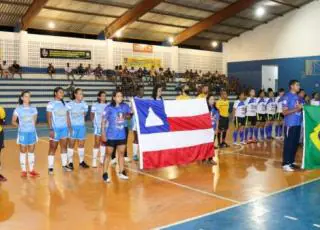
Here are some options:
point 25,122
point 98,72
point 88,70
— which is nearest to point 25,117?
point 25,122

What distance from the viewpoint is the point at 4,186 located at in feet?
20.0

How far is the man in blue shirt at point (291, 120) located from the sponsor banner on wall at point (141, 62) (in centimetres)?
1695

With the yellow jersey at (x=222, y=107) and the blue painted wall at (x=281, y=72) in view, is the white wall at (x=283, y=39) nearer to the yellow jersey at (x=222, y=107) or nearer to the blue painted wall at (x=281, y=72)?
the blue painted wall at (x=281, y=72)

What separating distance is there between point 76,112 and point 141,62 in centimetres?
1733

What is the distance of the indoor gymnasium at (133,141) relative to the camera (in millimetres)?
4770

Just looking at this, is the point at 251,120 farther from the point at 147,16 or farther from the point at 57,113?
the point at 147,16

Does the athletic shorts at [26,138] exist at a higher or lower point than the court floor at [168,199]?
higher

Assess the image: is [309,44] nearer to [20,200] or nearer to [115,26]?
[115,26]

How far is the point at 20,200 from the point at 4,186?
1.01 meters

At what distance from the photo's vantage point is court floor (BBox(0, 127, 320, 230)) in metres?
4.36

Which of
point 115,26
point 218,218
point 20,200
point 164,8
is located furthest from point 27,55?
point 218,218

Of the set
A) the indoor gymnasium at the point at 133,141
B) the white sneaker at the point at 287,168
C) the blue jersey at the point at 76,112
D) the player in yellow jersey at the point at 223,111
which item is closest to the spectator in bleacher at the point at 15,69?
the indoor gymnasium at the point at 133,141

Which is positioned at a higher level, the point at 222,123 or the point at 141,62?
the point at 141,62

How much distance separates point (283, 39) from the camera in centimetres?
2511
